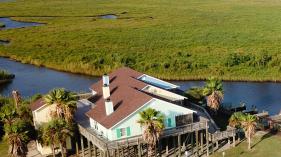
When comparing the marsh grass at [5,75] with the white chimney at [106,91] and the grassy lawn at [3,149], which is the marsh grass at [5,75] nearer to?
the grassy lawn at [3,149]

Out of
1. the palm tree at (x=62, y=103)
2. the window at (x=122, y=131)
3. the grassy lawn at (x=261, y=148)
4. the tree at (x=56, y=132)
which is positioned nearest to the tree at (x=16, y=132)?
the tree at (x=56, y=132)

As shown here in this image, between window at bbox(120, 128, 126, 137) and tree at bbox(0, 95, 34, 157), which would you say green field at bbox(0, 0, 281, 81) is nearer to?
window at bbox(120, 128, 126, 137)

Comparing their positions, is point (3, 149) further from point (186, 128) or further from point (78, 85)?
point (78, 85)

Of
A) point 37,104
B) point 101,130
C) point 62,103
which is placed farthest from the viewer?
point 37,104

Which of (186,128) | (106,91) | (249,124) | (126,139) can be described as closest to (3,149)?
(106,91)

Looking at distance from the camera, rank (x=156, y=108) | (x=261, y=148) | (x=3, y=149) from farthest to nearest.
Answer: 1. (x=3, y=149)
2. (x=261, y=148)
3. (x=156, y=108)

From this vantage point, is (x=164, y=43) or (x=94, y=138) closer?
(x=94, y=138)
